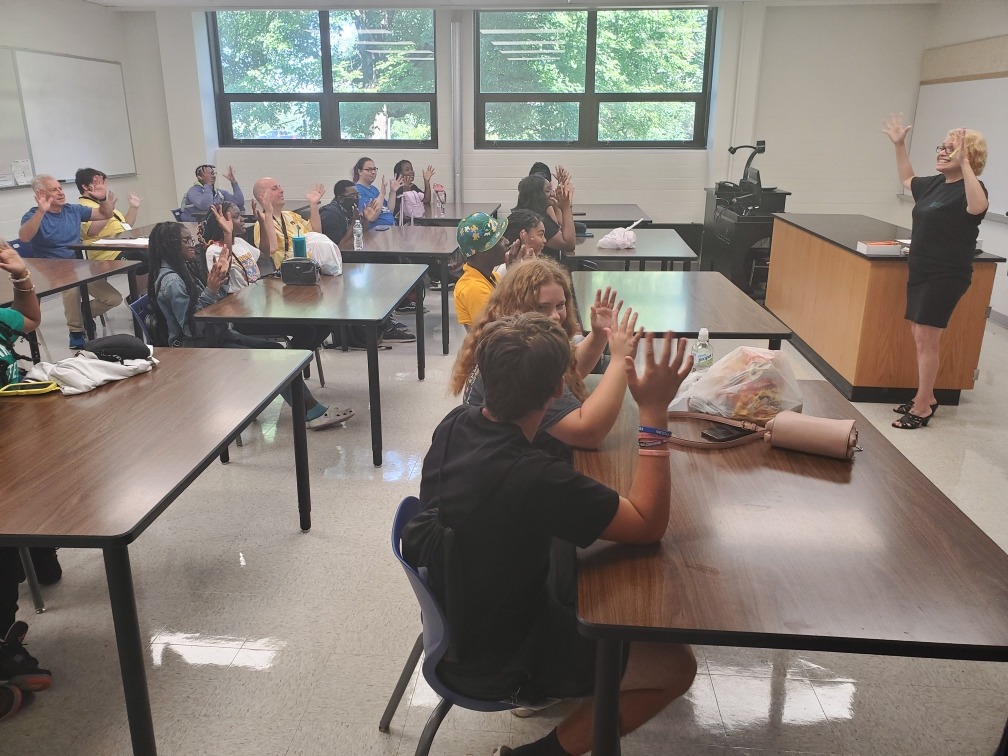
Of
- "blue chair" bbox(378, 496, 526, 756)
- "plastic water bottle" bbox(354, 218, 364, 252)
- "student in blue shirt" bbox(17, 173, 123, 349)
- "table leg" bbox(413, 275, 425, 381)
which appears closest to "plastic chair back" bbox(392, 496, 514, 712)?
"blue chair" bbox(378, 496, 526, 756)

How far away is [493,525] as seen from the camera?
141 cm

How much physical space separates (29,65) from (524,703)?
754 centimetres

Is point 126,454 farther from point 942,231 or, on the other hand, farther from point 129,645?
point 942,231

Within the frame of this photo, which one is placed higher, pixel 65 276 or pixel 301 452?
pixel 65 276

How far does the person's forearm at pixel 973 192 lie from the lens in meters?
3.50

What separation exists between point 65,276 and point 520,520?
12.9ft

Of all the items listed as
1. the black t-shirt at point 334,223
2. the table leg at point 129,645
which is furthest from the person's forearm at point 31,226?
the table leg at point 129,645

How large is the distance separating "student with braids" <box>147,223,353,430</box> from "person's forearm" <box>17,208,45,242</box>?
210 centimetres

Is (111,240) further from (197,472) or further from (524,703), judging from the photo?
(524,703)

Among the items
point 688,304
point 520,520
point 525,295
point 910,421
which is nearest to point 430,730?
point 520,520

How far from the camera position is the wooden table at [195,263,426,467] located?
332 centimetres

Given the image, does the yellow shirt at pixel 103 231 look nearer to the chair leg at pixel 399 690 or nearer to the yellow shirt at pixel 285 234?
the yellow shirt at pixel 285 234

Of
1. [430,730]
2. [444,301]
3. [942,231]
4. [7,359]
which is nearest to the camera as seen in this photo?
[430,730]

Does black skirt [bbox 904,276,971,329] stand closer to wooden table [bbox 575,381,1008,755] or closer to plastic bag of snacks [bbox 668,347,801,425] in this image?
plastic bag of snacks [bbox 668,347,801,425]
